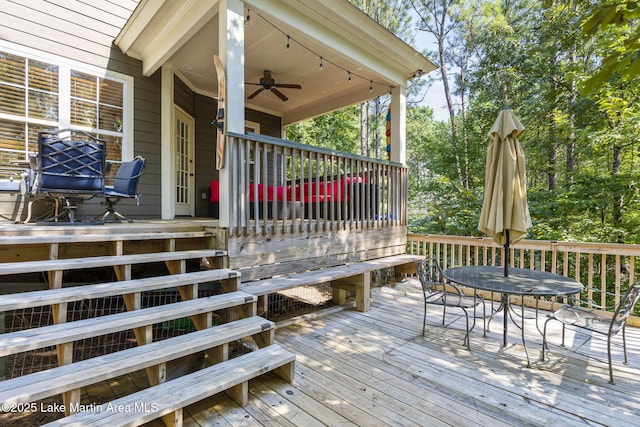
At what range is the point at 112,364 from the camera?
1.75 m

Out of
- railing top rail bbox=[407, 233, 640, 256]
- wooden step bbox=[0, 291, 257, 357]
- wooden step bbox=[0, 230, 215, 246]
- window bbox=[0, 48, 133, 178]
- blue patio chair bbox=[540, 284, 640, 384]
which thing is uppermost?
window bbox=[0, 48, 133, 178]

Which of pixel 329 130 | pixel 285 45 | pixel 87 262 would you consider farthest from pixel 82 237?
pixel 329 130

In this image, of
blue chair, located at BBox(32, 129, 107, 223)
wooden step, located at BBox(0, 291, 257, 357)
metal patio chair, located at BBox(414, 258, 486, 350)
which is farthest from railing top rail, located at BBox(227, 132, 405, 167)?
metal patio chair, located at BBox(414, 258, 486, 350)

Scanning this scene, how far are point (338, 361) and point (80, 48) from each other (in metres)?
5.21

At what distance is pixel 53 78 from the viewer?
4.05 meters

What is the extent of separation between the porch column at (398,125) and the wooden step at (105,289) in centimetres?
366

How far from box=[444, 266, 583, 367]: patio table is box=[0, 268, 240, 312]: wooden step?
6.94 ft

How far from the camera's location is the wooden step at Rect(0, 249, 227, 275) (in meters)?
2.01

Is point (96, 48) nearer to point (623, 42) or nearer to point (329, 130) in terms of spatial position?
point (623, 42)

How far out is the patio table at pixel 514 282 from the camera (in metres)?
2.45

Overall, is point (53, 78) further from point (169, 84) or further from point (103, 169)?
point (103, 169)

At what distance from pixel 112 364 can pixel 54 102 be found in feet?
13.3

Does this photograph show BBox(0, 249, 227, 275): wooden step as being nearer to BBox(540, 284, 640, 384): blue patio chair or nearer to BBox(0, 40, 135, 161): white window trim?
BBox(0, 40, 135, 161): white window trim

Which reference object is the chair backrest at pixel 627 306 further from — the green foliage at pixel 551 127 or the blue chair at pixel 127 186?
the blue chair at pixel 127 186
